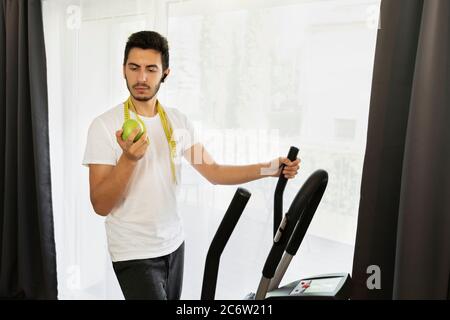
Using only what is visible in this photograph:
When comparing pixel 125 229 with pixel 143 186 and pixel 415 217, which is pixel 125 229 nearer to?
pixel 143 186

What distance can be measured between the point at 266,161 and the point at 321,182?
2.39 ft

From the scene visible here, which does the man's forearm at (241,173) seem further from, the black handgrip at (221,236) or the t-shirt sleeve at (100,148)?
the black handgrip at (221,236)

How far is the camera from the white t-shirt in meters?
1.79

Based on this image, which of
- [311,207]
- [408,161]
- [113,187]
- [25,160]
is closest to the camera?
[311,207]

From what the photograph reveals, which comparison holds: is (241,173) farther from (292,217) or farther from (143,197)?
(292,217)

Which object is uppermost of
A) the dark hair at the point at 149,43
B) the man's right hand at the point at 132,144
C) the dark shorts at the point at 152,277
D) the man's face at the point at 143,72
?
the dark hair at the point at 149,43

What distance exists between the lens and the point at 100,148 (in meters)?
1.78

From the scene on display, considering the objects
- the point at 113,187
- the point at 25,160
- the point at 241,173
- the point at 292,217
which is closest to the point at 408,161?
the point at 292,217

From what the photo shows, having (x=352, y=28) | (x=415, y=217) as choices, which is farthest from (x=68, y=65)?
(x=415, y=217)

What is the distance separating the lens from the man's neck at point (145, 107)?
76.7 inches

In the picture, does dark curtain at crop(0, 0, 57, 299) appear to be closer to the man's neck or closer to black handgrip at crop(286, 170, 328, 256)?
the man's neck

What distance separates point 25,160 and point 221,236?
1.81m

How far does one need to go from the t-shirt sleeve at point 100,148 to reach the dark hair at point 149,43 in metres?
0.39

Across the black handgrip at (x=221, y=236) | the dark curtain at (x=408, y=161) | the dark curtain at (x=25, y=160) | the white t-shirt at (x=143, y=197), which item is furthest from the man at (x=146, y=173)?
the dark curtain at (x=25, y=160)
